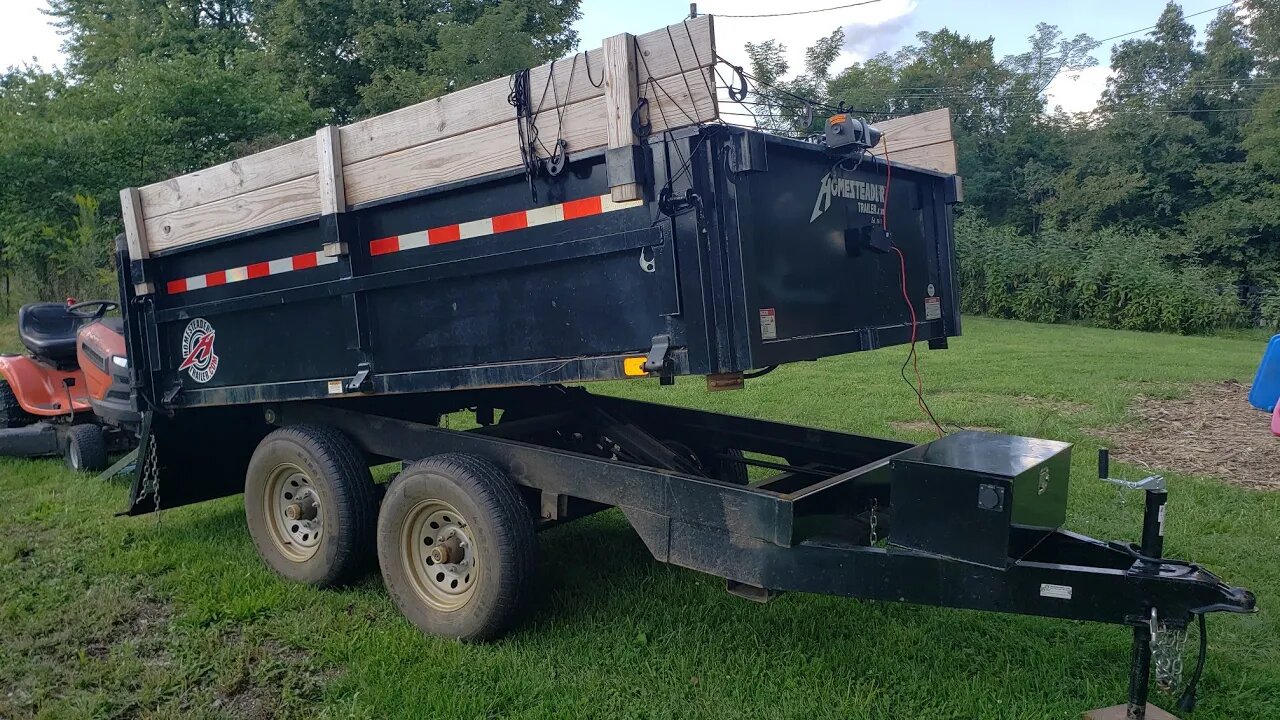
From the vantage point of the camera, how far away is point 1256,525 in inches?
194

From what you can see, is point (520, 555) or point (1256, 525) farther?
point (1256, 525)

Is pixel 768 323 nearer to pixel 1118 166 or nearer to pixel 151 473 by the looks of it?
pixel 151 473

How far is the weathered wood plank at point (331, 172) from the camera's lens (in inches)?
155

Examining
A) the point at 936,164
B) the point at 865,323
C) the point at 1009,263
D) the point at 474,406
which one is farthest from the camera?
the point at 1009,263

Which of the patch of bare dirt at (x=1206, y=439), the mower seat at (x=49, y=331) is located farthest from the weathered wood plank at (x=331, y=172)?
the patch of bare dirt at (x=1206, y=439)

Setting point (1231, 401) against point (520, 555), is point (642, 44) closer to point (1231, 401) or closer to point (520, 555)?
point (520, 555)

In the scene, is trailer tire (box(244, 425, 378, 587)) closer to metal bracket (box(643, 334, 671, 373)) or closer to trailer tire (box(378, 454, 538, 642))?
trailer tire (box(378, 454, 538, 642))

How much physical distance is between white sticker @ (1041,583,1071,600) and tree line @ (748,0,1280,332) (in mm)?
11197

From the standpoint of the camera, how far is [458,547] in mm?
3793

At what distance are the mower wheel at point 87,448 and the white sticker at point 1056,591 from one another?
6.99 meters

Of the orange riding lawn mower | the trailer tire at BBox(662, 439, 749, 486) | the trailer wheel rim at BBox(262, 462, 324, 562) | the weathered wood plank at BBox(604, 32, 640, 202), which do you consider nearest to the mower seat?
the orange riding lawn mower

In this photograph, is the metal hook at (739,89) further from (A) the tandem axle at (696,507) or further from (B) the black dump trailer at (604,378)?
(A) the tandem axle at (696,507)

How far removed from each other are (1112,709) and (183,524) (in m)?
5.17

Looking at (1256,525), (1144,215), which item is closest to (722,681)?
(1256,525)
